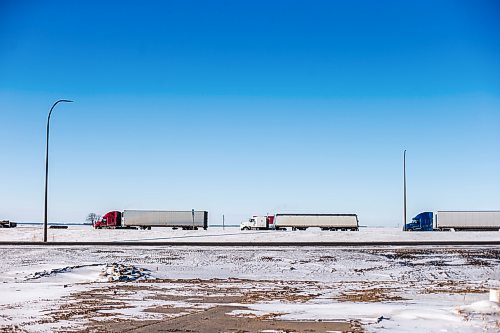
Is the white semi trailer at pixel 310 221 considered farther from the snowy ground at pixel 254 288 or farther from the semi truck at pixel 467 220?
the snowy ground at pixel 254 288

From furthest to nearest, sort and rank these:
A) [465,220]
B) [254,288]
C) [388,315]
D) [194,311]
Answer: [465,220], [254,288], [194,311], [388,315]

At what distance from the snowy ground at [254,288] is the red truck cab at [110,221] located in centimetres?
4408

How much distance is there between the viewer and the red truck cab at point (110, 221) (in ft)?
257

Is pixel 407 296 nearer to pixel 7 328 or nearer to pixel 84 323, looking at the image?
pixel 84 323

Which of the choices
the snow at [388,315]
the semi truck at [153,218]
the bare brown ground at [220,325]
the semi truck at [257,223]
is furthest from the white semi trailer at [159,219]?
the bare brown ground at [220,325]

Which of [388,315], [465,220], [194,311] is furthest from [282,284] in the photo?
[465,220]

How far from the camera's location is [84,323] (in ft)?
39.6

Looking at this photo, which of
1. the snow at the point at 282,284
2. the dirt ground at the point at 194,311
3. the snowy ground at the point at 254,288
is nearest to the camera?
the dirt ground at the point at 194,311

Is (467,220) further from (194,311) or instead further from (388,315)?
(194,311)

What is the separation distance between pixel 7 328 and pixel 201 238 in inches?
1541

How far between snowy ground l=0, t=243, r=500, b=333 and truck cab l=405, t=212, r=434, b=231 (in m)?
46.2

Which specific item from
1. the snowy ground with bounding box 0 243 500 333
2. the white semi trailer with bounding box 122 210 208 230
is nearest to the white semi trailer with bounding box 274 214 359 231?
the white semi trailer with bounding box 122 210 208 230

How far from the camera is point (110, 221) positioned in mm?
78750

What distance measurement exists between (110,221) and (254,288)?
62513 mm
